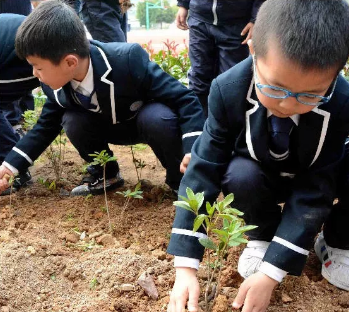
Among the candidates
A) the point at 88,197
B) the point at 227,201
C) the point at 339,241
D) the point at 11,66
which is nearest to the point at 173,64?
the point at 11,66

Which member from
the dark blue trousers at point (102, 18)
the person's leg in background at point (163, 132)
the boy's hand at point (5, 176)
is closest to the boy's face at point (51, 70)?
the person's leg in background at point (163, 132)

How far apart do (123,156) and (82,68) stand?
3.97 ft

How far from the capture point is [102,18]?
12.6 ft

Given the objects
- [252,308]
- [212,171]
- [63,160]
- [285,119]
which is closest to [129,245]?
[212,171]

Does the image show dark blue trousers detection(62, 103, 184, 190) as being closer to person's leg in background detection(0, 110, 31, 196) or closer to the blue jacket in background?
person's leg in background detection(0, 110, 31, 196)

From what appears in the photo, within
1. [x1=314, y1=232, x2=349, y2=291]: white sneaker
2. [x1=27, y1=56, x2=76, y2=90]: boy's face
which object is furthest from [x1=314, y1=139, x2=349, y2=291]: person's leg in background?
[x1=27, y1=56, x2=76, y2=90]: boy's face

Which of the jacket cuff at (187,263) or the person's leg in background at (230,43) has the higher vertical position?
the person's leg in background at (230,43)

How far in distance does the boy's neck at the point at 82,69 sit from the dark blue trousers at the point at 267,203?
975mm

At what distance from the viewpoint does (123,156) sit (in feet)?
11.8

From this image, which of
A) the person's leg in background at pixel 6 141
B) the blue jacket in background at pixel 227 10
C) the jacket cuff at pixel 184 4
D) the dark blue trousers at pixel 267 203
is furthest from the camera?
the jacket cuff at pixel 184 4

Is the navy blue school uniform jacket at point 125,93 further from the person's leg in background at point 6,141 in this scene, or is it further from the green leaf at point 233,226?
the green leaf at point 233,226

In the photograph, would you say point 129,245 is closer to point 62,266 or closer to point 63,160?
point 62,266

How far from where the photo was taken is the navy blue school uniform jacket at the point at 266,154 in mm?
1667

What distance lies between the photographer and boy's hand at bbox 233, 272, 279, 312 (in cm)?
156
